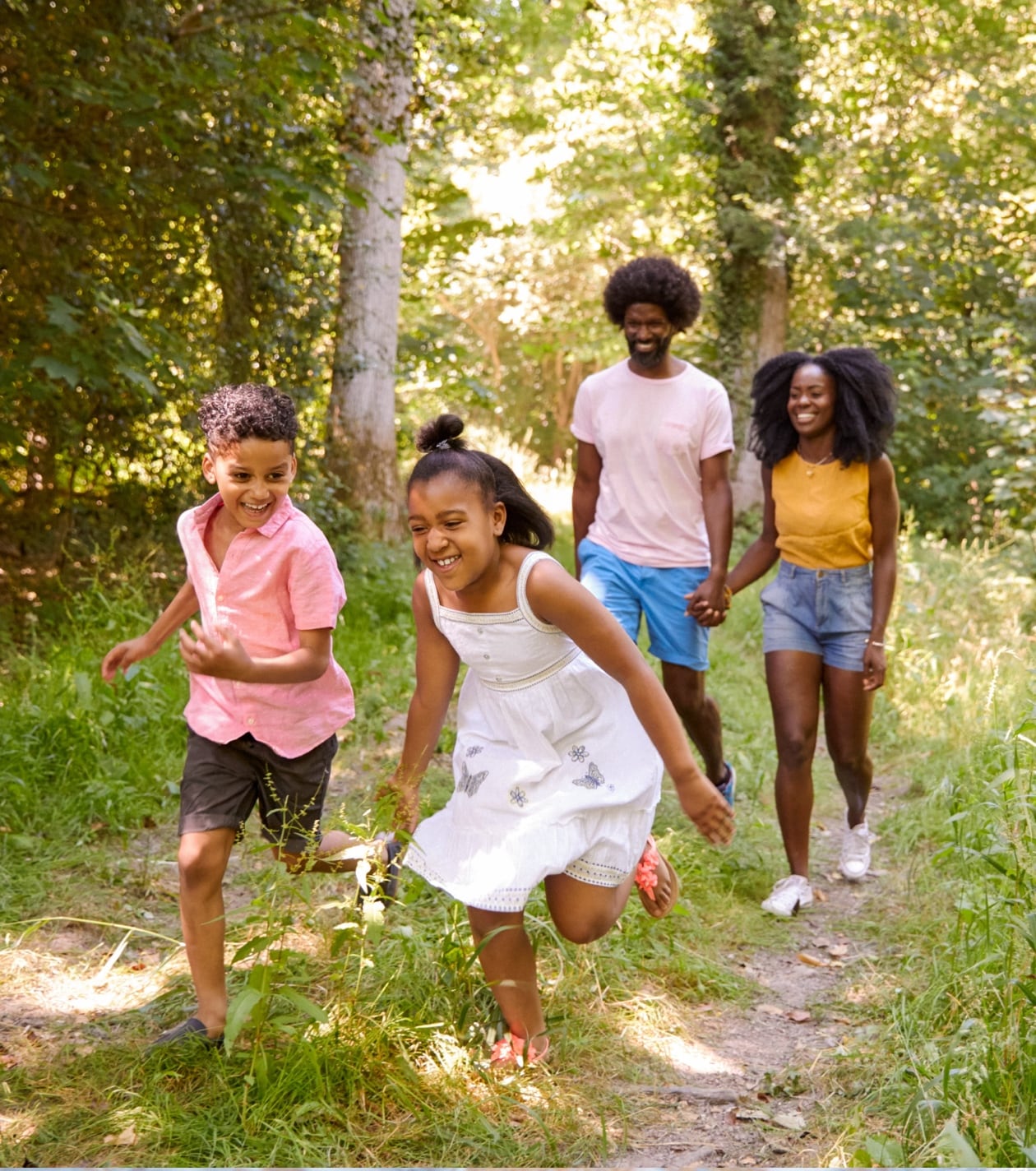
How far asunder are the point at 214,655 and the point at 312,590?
53 cm

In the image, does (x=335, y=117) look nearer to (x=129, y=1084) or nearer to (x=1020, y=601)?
(x=1020, y=601)

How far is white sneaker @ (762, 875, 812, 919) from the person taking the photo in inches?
192

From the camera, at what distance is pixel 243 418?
11.1 feet

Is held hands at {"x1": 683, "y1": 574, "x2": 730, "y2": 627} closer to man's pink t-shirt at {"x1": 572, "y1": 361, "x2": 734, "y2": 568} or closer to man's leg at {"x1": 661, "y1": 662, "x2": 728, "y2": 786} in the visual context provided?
man's pink t-shirt at {"x1": 572, "y1": 361, "x2": 734, "y2": 568}

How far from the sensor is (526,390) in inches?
1174

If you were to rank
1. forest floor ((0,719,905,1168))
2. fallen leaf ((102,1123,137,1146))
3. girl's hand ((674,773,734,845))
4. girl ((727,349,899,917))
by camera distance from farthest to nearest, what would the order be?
1. girl ((727,349,899,917))
2. forest floor ((0,719,905,1168))
3. girl's hand ((674,773,734,845))
4. fallen leaf ((102,1123,137,1146))

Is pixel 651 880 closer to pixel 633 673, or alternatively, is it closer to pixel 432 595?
pixel 633 673

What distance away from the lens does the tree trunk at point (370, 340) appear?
10.2 m

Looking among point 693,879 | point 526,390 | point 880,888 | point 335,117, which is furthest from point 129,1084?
point 526,390

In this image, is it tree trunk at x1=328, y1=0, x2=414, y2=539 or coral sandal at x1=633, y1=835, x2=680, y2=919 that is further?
tree trunk at x1=328, y1=0, x2=414, y2=539

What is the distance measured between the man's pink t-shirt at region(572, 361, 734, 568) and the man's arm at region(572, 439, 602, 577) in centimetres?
10

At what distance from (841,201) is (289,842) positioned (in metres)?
14.7

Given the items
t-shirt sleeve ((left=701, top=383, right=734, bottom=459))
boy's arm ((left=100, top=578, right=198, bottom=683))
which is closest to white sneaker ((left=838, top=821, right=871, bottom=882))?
t-shirt sleeve ((left=701, top=383, right=734, bottom=459))

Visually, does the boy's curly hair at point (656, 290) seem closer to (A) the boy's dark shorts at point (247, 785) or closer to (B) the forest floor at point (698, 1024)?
(B) the forest floor at point (698, 1024)
